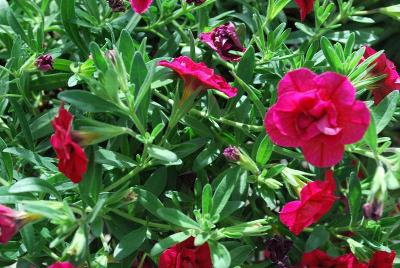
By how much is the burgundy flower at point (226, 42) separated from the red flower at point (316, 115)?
27cm

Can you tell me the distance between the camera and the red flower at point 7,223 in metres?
1.02

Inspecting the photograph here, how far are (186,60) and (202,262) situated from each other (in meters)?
0.37

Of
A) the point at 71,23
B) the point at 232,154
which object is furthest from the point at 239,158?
A: the point at 71,23

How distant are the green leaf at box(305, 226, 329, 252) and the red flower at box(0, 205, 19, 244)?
0.55 meters

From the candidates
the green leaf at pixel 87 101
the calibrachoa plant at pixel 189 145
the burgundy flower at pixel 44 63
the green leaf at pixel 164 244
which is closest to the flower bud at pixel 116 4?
the calibrachoa plant at pixel 189 145

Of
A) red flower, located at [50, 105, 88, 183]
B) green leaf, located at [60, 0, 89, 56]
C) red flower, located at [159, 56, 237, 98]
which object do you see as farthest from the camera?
green leaf, located at [60, 0, 89, 56]

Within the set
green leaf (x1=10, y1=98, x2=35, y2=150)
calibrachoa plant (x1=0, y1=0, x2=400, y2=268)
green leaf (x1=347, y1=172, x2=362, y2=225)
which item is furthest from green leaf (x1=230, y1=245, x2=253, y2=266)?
green leaf (x1=10, y1=98, x2=35, y2=150)

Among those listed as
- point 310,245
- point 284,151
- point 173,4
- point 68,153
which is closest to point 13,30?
point 173,4

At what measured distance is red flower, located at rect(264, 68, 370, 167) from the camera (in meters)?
0.98

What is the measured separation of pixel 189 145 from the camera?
121cm

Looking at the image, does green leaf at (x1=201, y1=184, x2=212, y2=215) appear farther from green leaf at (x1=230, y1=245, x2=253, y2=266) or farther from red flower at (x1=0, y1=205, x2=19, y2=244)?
red flower at (x1=0, y1=205, x2=19, y2=244)

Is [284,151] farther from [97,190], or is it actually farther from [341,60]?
[97,190]

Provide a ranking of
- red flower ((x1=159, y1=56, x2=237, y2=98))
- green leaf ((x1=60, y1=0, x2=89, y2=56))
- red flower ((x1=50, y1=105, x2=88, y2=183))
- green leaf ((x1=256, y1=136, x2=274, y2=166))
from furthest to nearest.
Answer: green leaf ((x1=60, y1=0, x2=89, y2=56)) → green leaf ((x1=256, y1=136, x2=274, y2=166)) → red flower ((x1=159, y1=56, x2=237, y2=98)) → red flower ((x1=50, y1=105, x2=88, y2=183))

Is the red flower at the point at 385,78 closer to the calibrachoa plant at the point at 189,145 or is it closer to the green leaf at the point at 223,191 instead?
the calibrachoa plant at the point at 189,145
